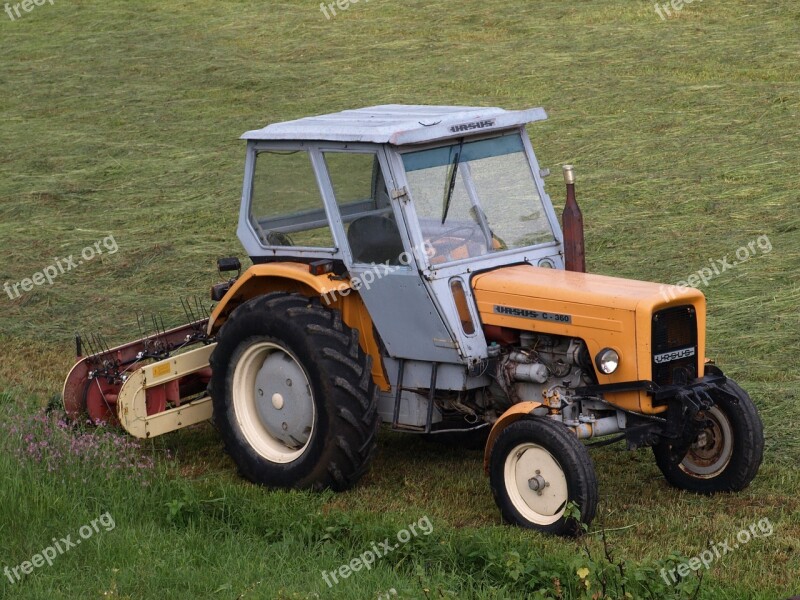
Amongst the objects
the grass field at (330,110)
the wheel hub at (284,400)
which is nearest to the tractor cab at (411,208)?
the wheel hub at (284,400)

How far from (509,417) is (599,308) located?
2.39ft

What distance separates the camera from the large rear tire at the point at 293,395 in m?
6.81

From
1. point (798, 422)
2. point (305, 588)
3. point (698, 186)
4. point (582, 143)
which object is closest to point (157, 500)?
point (305, 588)

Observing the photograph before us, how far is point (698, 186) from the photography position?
12.7 m

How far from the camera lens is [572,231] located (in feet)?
→ 22.7

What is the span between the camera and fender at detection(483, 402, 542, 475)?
21.1 ft

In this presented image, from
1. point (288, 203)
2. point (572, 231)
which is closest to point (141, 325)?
point (288, 203)

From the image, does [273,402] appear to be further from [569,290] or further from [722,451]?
[722,451]

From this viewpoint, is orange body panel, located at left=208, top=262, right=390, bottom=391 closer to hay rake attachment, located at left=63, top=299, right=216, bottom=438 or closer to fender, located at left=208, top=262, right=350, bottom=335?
fender, located at left=208, top=262, right=350, bottom=335

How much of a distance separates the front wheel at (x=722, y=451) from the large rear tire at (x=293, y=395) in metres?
1.68

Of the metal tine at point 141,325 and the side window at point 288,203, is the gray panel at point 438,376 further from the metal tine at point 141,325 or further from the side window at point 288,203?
the metal tine at point 141,325

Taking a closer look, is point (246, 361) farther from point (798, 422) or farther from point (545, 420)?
point (798, 422)

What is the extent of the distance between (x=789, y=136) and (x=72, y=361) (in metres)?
8.10

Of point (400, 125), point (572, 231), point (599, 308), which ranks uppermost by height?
point (400, 125)
